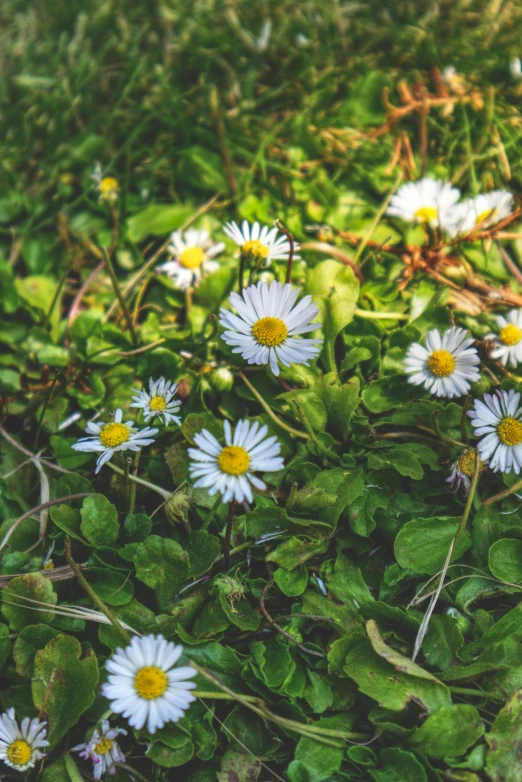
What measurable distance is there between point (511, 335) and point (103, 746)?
54.5 inches

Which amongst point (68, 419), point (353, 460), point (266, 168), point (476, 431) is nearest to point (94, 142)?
point (266, 168)

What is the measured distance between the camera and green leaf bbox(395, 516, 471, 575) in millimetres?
1547

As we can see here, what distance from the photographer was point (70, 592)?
1615 mm

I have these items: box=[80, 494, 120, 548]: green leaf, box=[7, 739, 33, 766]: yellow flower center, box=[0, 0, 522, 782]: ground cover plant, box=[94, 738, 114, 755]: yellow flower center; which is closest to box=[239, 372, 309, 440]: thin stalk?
box=[0, 0, 522, 782]: ground cover plant

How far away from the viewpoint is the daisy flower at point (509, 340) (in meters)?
1.80

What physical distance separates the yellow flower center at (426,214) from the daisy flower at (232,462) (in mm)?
1065

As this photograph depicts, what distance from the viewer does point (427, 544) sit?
1563 millimetres

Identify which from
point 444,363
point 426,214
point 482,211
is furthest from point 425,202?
point 444,363

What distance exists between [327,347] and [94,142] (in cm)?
130

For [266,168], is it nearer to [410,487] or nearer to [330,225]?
[330,225]

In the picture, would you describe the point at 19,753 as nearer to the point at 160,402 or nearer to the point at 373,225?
the point at 160,402

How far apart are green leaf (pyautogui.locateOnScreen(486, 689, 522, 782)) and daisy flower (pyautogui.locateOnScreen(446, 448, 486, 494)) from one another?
0.46m

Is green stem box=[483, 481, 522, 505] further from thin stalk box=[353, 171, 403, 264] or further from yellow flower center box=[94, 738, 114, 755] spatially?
yellow flower center box=[94, 738, 114, 755]

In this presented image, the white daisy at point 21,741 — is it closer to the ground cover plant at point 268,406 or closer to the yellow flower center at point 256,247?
the ground cover plant at point 268,406
